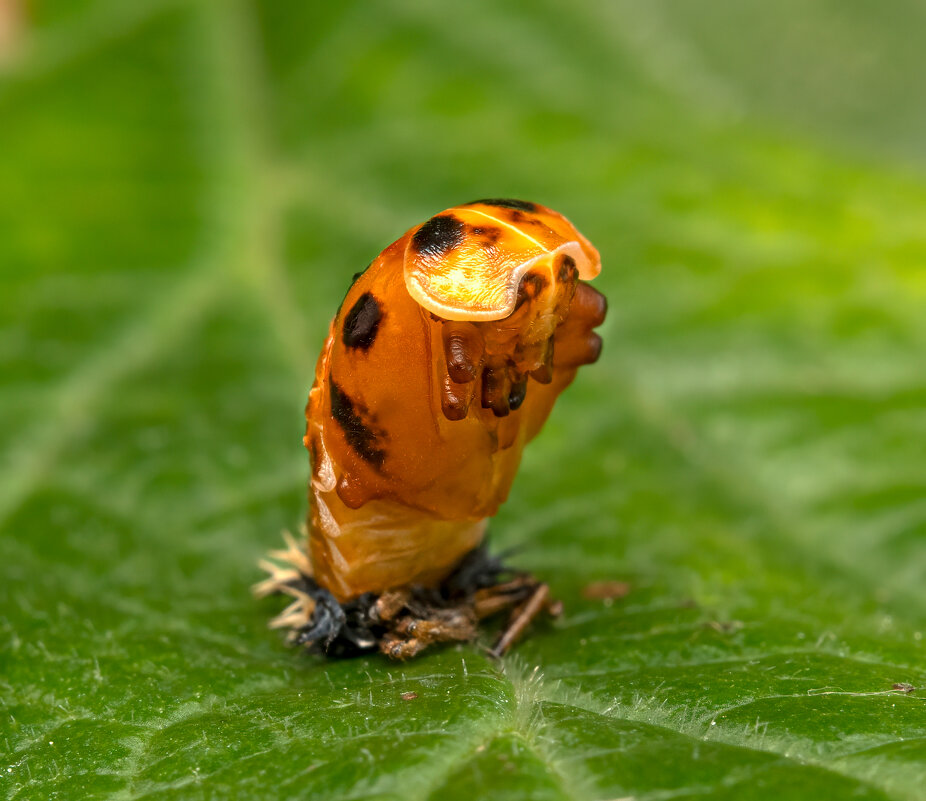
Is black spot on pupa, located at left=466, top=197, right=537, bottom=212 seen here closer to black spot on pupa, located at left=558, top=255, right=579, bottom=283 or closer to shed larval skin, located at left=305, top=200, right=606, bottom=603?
shed larval skin, located at left=305, top=200, right=606, bottom=603

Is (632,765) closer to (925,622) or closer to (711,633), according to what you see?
(711,633)

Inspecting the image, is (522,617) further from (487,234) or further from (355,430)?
→ (487,234)

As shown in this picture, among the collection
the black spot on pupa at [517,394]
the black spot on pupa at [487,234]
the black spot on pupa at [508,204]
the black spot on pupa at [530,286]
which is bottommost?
the black spot on pupa at [517,394]

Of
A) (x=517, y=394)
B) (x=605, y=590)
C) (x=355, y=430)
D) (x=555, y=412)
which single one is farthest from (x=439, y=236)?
(x=555, y=412)

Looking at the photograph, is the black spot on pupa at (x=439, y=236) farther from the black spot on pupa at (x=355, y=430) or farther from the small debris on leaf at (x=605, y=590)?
the small debris on leaf at (x=605, y=590)

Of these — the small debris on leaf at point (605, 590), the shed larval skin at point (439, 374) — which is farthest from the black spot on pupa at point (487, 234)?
the small debris on leaf at point (605, 590)

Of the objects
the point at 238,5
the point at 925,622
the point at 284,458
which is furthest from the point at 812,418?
the point at 238,5
